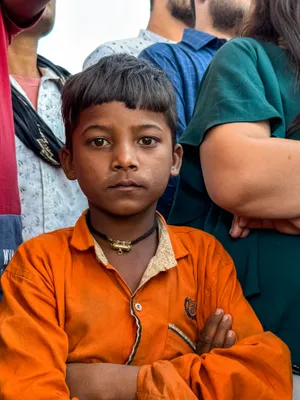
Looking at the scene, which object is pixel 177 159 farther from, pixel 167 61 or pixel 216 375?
pixel 167 61

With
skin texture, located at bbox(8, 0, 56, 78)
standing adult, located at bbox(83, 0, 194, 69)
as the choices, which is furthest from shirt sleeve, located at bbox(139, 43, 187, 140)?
skin texture, located at bbox(8, 0, 56, 78)

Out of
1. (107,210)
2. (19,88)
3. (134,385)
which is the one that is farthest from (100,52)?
(134,385)

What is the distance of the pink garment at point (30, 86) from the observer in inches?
108

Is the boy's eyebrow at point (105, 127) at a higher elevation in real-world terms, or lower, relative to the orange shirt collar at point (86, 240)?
higher

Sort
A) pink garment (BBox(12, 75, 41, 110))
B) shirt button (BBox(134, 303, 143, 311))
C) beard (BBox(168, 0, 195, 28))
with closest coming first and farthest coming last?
shirt button (BBox(134, 303, 143, 311)), pink garment (BBox(12, 75, 41, 110)), beard (BBox(168, 0, 195, 28))

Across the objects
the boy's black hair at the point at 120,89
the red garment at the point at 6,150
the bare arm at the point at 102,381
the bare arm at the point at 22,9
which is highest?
the bare arm at the point at 22,9

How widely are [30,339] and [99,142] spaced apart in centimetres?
49

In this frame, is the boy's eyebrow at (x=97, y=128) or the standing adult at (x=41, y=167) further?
the standing adult at (x=41, y=167)

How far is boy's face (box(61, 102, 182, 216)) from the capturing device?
157 cm

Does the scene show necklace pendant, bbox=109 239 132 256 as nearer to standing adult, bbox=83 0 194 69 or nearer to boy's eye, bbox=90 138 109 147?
boy's eye, bbox=90 138 109 147

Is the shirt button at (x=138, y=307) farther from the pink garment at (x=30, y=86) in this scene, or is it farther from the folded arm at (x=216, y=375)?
the pink garment at (x=30, y=86)

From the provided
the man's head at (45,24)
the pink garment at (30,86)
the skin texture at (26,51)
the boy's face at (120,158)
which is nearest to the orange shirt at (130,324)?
the boy's face at (120,158)

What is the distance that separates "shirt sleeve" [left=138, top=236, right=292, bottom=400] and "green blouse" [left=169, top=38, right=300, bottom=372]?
0.07 m

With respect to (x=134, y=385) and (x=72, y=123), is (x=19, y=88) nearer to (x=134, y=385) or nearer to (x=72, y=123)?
(x=72, y=123)
